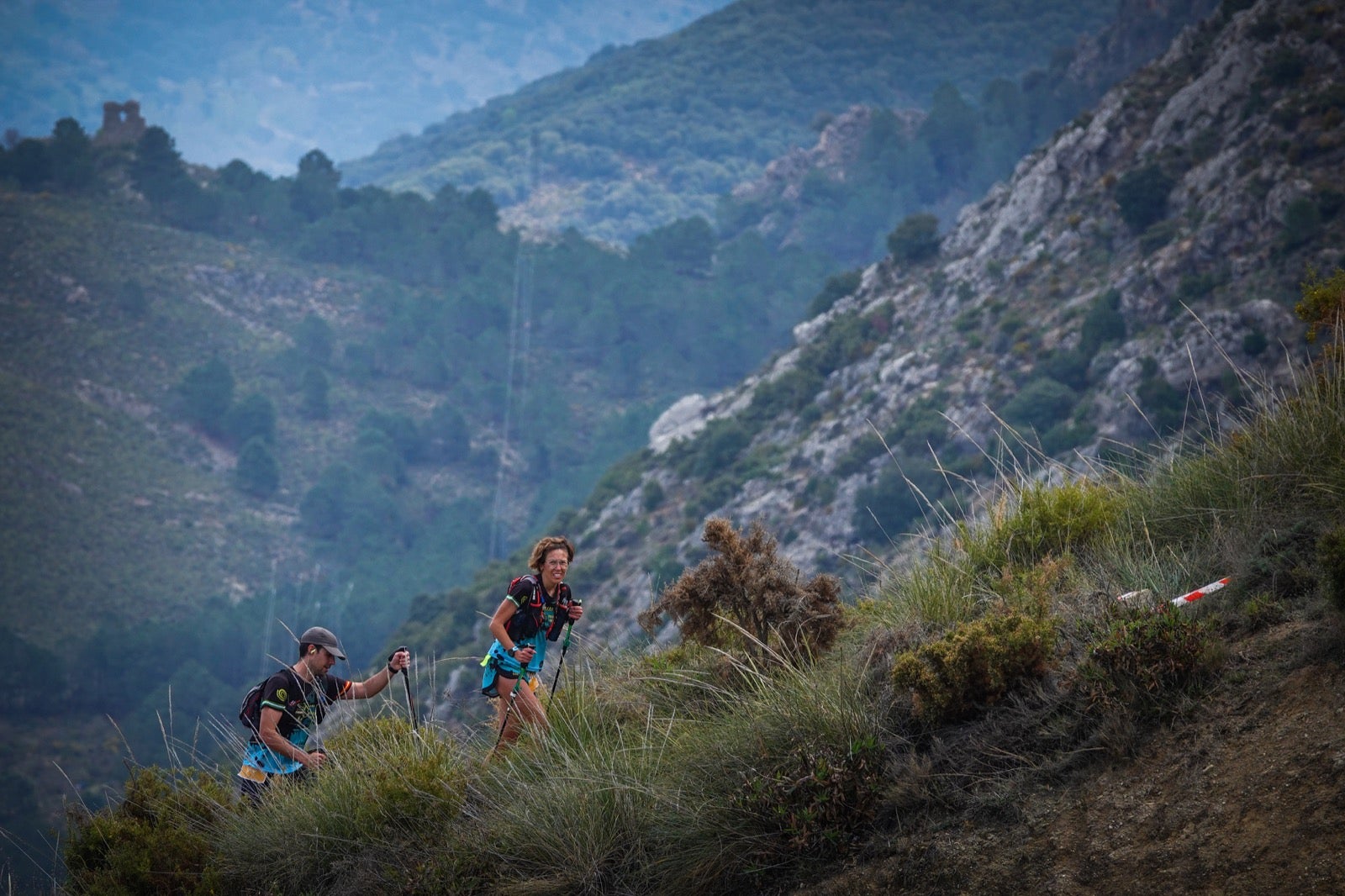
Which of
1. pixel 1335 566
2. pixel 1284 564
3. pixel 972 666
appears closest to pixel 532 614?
pixel 972 666

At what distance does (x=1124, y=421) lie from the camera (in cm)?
3139

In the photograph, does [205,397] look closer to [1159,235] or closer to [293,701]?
[1159,235]

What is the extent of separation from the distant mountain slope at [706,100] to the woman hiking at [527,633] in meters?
141

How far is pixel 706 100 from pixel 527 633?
170718 millimetres

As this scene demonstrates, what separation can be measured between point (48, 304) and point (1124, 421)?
85199 mm

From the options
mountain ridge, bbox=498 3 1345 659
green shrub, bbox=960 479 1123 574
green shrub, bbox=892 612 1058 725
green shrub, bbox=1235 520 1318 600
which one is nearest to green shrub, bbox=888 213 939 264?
mountain ridge, bbox=498 3 1345 659

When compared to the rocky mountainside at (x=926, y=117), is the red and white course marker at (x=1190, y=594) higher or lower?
lower

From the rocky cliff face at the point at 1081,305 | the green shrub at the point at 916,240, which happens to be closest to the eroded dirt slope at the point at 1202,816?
the rocky cliff face at the point at 1081,305

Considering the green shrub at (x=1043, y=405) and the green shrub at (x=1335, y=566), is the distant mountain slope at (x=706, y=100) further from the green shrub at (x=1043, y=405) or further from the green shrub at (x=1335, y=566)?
the green shrub at (x=1335, y=566)

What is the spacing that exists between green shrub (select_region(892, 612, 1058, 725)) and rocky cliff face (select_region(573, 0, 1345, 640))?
19.8 meters

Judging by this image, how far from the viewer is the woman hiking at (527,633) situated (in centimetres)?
612

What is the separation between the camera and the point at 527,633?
6.30m

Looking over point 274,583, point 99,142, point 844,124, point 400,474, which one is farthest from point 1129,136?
point 99,142

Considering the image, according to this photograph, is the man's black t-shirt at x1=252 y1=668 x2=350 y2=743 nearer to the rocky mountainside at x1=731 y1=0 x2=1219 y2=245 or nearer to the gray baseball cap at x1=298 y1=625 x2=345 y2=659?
the gray baseball cap at x1=298 y1=625 x2=345 y2=659
